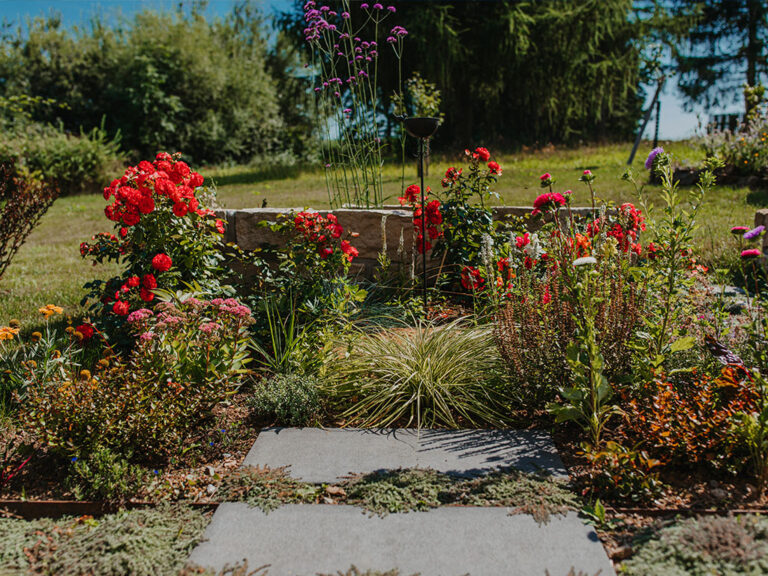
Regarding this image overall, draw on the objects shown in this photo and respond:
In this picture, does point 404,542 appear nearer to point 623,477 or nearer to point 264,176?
point 623,477

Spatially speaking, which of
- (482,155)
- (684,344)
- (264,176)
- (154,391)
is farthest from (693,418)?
(264,176)

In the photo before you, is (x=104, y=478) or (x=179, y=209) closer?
(x=104, y=478)

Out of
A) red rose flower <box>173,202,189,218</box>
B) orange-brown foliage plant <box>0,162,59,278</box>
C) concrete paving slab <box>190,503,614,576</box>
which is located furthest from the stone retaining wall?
concrete paving slab <box>190,503,614,576</box>

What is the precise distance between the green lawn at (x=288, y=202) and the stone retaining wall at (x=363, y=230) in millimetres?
1081

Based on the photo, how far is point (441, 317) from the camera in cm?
372

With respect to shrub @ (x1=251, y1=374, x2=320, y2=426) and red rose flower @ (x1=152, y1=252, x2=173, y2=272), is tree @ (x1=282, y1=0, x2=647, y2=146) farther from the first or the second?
shrub @ (x1=251, y1=374, x2=320, y2=426)

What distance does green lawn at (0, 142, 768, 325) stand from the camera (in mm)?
4848

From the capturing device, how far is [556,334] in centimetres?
261

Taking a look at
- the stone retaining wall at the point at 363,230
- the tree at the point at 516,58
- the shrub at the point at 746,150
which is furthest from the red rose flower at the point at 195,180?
the tree at the point at 516,58

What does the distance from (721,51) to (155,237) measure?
22.0 metres

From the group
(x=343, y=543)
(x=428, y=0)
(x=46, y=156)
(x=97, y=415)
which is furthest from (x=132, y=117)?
(x=343, y=543)

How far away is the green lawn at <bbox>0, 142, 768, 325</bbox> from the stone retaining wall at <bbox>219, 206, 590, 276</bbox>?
3.55 feet

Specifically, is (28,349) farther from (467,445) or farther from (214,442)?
(467,445)

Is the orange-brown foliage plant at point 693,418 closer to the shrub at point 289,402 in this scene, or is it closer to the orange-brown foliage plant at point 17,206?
the shrub at point 289,402
